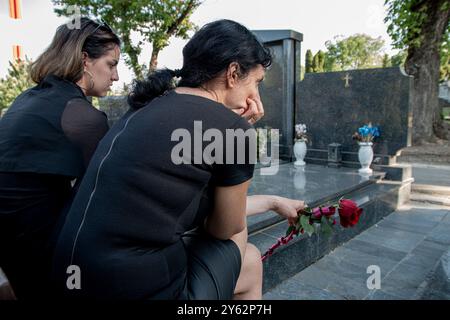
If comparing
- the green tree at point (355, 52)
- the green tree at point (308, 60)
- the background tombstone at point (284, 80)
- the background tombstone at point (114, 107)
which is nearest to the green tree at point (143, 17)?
the background tombstone at point (114, 107)

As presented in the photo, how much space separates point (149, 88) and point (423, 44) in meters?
11.9

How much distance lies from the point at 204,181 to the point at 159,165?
0.53 feet

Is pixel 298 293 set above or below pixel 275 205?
below

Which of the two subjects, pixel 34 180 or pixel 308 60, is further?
pixel 308 60

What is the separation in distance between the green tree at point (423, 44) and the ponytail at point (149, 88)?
1144 cm

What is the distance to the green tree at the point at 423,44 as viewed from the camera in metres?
10.3

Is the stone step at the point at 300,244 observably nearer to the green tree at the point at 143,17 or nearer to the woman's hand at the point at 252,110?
the woman's hand at the point at 252,110

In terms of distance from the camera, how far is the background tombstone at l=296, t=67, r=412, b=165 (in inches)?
220

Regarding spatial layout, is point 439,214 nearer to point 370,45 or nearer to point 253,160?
point 253,160

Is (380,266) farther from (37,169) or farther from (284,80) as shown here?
(284,80)

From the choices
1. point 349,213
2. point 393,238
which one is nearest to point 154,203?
point 349,213

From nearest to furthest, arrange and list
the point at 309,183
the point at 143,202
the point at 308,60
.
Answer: the point at 143,202
the point at 309,183
the point at 308,60

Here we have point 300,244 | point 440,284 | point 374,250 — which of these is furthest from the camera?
point 374,250

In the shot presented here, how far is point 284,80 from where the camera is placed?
7273mm
